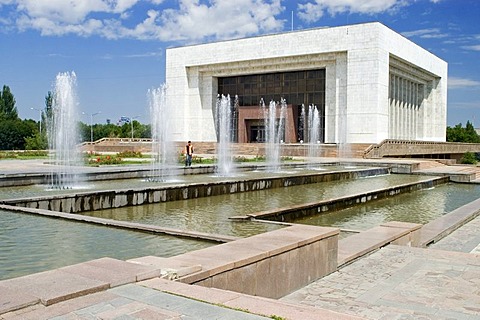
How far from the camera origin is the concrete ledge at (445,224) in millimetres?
8055

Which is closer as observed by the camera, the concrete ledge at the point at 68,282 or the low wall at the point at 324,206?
the concrete ledge at the point at 68,282

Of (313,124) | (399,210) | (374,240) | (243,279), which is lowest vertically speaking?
(399,210)

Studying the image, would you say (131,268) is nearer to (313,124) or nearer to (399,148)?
(399,148)

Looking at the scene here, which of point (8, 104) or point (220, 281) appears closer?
point (220, 281)

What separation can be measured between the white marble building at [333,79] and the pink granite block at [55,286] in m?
37.3

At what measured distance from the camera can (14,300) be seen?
3053 millimetres

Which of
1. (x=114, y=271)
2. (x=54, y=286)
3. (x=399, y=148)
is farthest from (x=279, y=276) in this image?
(x=399, y=148)

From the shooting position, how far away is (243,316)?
121 inches

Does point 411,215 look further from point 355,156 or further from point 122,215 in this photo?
point 355,156

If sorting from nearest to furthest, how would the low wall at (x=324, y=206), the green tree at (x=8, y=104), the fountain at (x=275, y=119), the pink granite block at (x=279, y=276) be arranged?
the pink granite block at (x=279, y=276) → the low wall at (x=324, y=206) → the fountain at (x=275, y=119) → the green tree at (x=8, y=104)

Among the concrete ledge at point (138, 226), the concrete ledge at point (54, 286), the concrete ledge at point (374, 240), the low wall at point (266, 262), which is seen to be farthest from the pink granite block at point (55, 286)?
the concrete ledge at point (374, 240)

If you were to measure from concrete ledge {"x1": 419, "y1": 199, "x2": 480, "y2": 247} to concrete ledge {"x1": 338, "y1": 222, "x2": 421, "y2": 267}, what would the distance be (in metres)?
0.39

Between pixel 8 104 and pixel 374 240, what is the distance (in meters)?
65.9

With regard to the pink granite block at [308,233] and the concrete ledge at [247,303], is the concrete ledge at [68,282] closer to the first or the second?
the concrete ledge at [247,303]
